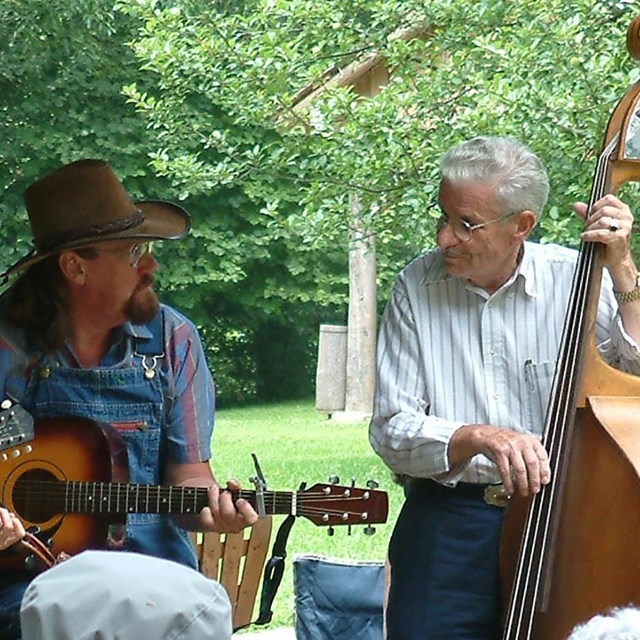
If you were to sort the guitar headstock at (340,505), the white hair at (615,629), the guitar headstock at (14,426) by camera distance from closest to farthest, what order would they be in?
the white hair at (615,629)
the guitar headstock at (14,426)
the guitar headstock at (340,505)

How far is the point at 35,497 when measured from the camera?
102 inches

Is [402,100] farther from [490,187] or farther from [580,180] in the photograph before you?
[490,187]

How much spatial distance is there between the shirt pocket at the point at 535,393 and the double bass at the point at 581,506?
0.65ft

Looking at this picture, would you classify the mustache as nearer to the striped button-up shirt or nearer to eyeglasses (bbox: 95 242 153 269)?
eyeglasses (bbox: 95 242 153 269)

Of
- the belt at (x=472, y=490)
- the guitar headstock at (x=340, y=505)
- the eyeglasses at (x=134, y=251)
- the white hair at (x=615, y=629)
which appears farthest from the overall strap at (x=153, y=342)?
the white hair at (x=615, y=629)

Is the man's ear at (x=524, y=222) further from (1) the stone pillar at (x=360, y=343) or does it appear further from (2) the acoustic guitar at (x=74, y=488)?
(1) the stone pillar at (x=360, y=343)

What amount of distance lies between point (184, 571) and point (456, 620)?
51.6 inches

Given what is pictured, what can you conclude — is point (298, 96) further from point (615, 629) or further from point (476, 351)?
point (615, 629)

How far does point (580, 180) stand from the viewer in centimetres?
451

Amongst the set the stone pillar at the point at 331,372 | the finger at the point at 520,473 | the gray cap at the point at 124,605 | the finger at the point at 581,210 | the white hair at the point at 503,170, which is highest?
the white hair at the point at 503,170

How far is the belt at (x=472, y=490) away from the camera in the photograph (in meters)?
2.36

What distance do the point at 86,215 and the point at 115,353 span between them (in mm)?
316

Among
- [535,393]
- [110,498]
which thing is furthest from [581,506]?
[110,498]

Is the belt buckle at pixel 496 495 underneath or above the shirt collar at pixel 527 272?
underneath
